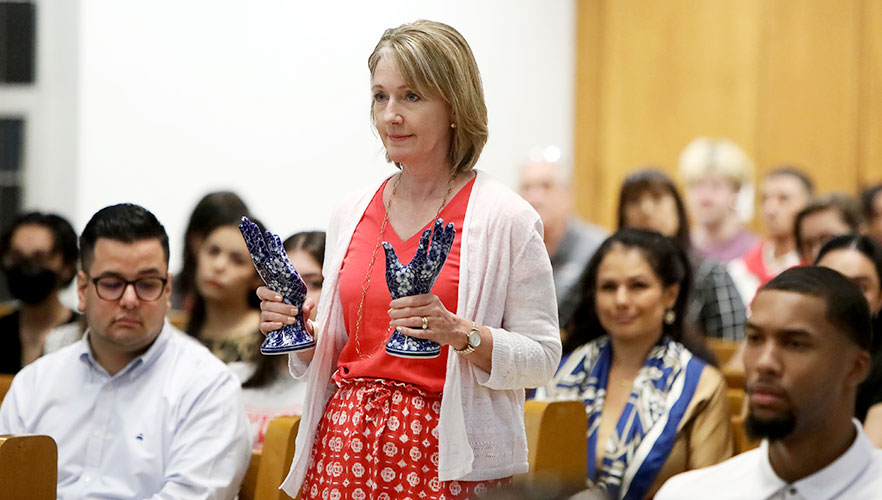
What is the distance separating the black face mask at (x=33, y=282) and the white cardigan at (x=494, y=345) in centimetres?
209

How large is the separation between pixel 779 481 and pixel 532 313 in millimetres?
494

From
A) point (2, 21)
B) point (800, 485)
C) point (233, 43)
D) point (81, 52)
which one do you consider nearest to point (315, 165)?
point (233, 43)

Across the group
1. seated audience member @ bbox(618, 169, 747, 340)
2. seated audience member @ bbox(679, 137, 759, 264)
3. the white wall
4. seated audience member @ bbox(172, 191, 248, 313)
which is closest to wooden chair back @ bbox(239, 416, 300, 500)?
seated audience member @ bbox(172, 191, 248, 313)

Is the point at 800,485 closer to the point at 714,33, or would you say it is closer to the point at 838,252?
the point at 838,252

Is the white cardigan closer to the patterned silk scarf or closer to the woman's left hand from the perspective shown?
the woman's left hand

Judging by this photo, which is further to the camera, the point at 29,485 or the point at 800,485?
the point at 29,485

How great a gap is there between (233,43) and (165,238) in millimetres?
3471

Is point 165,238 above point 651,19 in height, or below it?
below

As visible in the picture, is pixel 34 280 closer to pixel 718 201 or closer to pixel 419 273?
pixel 419 273

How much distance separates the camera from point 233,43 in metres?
6.00

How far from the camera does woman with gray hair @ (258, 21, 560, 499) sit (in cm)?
197

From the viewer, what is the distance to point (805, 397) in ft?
5.94

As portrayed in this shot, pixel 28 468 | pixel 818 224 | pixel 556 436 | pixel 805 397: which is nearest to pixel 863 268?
pixel 818 224

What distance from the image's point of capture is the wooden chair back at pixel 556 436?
7.98 ft
